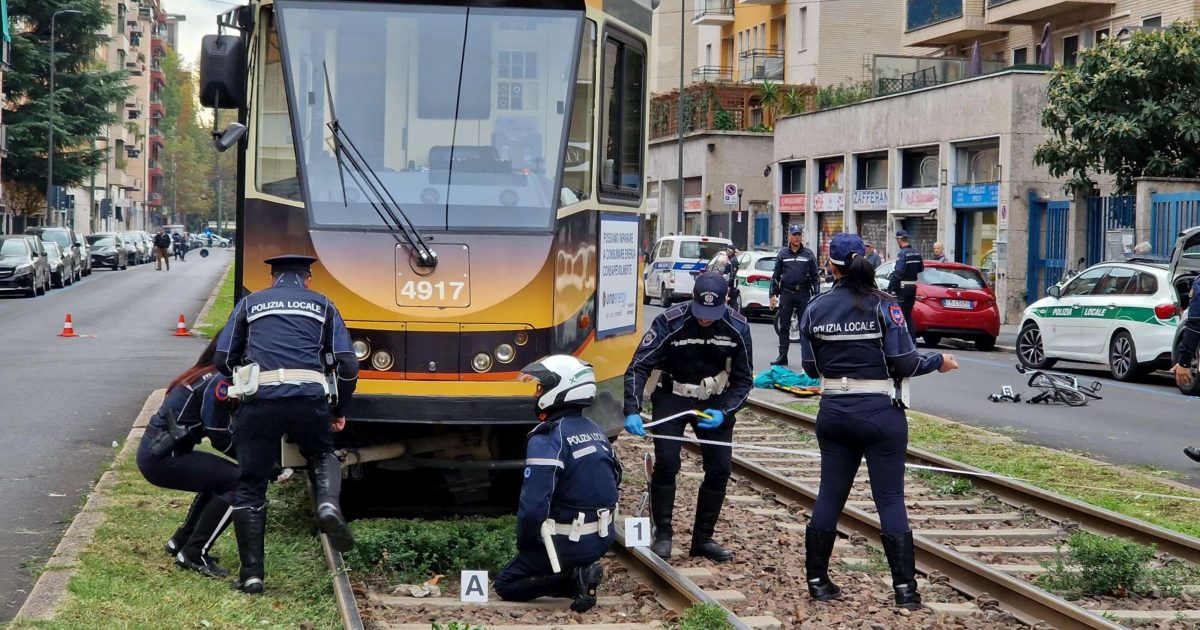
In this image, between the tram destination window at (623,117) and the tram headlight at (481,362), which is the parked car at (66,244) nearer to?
the tram destination window at (623,117)

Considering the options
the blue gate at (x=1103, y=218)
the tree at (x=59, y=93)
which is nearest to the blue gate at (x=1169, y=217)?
the blue gate at (x=1103, y=218)

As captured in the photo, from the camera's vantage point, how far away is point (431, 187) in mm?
8906

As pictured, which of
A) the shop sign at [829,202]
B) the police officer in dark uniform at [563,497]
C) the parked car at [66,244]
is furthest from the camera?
the parked car at [66,244]

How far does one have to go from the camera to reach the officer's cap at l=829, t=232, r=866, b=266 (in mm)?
7715

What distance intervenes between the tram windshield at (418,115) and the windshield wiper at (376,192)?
0.02 m

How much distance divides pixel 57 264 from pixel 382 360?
3961 cm

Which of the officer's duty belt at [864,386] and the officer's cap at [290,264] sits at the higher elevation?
the officer's cap at [290,264]

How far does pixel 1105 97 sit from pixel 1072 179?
3.15 metres

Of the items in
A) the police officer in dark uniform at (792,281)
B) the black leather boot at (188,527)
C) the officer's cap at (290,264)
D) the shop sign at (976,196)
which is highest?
the shop sign at (976,196)

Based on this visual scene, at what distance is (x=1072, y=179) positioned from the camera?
31438 mm

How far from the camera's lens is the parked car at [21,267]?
39500 mm

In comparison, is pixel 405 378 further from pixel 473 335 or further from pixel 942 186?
pixel 942 186

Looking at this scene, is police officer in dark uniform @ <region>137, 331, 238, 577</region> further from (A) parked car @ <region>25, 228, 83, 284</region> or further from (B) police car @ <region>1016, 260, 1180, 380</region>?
(A) parked car @ <region>25, 228, 83, 284</region>

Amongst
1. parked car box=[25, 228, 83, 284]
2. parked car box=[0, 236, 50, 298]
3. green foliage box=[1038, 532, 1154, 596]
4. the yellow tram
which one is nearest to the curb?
the yellow tram
